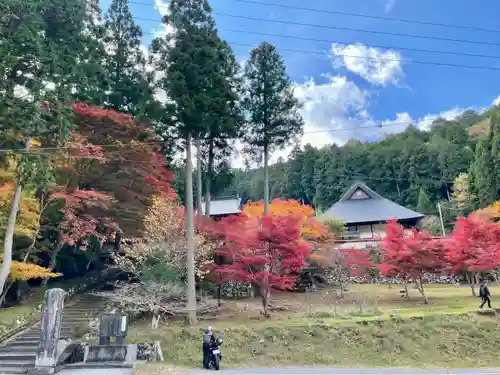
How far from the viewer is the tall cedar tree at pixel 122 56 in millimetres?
20291

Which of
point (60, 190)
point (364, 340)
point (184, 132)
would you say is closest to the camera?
point (364, 340)

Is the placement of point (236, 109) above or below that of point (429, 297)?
above

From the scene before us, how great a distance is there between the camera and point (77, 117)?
1727 cm

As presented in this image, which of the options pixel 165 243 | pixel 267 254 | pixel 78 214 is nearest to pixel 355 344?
pixel 267 254

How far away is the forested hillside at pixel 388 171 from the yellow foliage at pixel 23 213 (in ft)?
104

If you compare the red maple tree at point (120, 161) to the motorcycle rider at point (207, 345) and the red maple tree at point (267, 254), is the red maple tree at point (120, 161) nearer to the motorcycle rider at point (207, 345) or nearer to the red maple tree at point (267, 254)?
the red maple tree at point (267, 254)

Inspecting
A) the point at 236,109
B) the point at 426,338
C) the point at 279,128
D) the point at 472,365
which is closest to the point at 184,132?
the point at 236,109

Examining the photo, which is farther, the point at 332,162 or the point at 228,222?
the point at 332,162

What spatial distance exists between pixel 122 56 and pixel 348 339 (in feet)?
60.6

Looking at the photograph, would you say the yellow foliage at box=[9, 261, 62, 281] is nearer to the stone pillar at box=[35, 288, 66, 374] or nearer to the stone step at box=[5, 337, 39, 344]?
the stone step at box=[5, 337, 39, 344]

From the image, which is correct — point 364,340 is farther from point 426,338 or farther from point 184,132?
point 184,132

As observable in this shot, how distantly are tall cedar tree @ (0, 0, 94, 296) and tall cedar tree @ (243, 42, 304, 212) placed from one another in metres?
8.03

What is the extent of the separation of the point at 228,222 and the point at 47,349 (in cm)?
828


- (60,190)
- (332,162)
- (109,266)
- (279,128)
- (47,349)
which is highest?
(332,162)
